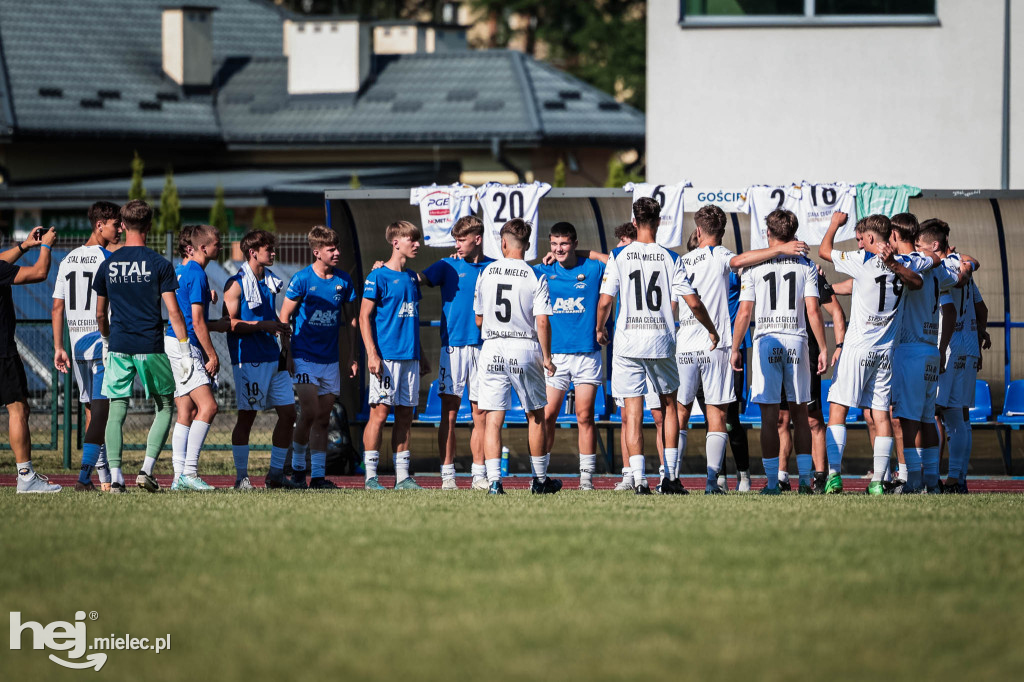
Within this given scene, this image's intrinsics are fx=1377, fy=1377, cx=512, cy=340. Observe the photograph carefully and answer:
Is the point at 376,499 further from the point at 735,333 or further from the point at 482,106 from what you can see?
the point at 482,106

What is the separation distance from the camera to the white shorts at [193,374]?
1004cm

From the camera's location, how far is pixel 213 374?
996 cm

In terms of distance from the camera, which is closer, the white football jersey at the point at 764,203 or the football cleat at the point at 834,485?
the football cleat at the point at 834,485

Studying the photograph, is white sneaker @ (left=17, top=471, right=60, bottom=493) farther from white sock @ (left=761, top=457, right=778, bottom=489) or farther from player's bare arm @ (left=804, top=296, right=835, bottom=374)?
player's bare arm @ (left=804, top=296, right=835, bottom=374)

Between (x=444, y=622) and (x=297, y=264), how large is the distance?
1672 centimetres

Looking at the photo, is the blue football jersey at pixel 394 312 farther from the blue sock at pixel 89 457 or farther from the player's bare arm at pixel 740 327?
the player's bare arm at pixel 740 327

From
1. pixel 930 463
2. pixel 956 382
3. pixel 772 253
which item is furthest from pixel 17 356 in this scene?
pixel 956 382

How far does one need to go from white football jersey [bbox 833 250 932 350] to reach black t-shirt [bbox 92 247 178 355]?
4815mm

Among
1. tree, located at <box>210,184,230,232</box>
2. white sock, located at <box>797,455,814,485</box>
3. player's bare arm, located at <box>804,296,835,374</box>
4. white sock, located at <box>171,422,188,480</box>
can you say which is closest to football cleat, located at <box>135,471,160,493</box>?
white sock, located at <box>171,422,188,480</box>

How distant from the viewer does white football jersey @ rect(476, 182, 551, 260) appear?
12.6 meters

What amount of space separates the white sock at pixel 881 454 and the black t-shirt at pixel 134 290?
5.13m

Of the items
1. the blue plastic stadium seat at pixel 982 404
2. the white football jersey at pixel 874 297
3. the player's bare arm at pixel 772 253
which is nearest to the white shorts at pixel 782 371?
the white football jersey at pixel 874 297

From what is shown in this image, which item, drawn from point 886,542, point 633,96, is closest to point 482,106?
point 633,96

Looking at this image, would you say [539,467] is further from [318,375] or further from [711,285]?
[318,375]
